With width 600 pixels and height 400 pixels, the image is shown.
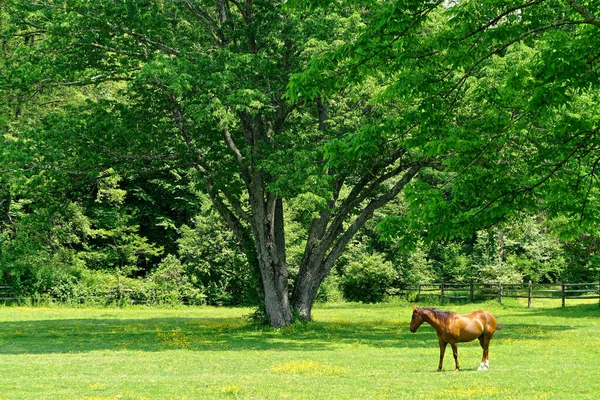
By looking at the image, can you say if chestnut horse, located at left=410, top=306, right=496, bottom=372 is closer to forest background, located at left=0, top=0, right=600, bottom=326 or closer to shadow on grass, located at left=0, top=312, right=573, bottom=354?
forest background, located at left=0, top=0, right=600, bottom=326

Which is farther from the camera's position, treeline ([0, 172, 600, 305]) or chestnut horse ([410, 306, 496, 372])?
treeline ([0, 172, 600, 305])

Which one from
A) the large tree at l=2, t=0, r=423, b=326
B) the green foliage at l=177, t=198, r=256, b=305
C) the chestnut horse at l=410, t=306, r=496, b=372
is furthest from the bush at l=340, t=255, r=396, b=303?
the chestnut horse at l=410, t=306, r=496, b=372

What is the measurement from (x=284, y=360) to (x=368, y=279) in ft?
90.1

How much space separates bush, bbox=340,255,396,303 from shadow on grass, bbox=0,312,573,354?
14663 mm

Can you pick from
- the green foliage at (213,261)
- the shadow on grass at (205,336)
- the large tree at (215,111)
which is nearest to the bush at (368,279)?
the green foliage at (213,261)

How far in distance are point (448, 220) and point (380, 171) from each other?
18323 millimetres

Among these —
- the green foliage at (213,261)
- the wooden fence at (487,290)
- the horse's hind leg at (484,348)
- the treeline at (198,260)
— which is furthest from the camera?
the green foliage at (213,261)

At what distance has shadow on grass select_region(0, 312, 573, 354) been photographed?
20797 mm

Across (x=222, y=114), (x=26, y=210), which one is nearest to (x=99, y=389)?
(x=222, y=114)

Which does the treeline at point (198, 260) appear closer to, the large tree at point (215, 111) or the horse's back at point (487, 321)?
the large tree at point (215, 111)

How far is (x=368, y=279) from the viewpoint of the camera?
44.3m

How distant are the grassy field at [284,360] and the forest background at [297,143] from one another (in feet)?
8.90

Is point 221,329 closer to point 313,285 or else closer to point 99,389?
point 313,285

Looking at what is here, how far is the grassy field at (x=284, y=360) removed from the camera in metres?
12.4
